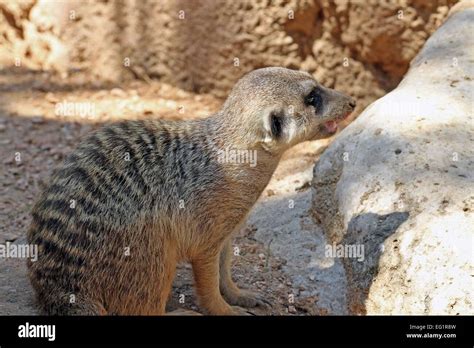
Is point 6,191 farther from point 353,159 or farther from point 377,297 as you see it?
point 377,297

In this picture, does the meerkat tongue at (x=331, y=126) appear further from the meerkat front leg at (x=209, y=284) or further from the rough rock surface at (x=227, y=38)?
the rough rock surface at (x=227, y=38)

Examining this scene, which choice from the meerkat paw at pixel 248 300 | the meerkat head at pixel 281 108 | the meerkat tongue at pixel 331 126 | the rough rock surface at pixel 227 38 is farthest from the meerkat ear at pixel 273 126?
the rough rock surface at pixel 227 38

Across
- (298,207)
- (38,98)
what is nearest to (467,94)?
(298,207)

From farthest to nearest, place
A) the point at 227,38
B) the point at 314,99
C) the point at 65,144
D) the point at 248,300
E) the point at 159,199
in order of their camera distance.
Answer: the point at 227,38
the point at 65,144
the point at 248,300
the point at 314,99
the point at 159,199

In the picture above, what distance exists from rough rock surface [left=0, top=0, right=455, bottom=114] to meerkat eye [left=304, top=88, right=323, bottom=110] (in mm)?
2363

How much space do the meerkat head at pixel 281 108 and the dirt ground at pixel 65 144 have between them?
95cm

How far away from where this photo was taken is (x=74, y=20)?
6.57m

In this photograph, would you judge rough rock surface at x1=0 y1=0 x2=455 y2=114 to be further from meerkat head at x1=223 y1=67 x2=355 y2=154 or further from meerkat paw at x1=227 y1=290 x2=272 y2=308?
meerkat paw at x1=227 y1=290 x2=272 y2=308

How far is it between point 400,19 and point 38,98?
316cm

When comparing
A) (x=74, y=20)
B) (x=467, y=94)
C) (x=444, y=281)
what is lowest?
(x=444, y=281)

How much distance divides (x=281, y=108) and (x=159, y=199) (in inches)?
29.9

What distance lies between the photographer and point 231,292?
3988 millimetres

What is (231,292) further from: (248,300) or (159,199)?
(159,199)

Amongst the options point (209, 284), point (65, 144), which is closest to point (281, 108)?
point (209, 284)
